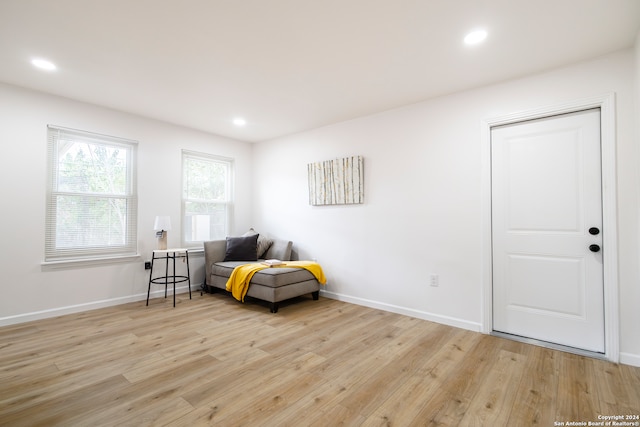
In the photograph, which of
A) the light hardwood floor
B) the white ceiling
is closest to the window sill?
the light hardwood floor

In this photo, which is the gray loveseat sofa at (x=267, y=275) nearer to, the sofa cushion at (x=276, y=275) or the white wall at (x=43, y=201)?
the sofa cushion at (x=276, y=275)

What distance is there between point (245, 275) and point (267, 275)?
1.22 ft

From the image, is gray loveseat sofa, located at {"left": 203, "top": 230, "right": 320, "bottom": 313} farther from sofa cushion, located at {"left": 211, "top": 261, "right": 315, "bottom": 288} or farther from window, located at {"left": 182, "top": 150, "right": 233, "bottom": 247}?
window, located at {"left": 182, "top": 150, "right": 233, "bottom": 247}

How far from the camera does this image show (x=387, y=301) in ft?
12.3

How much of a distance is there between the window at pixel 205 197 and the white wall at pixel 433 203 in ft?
4.92

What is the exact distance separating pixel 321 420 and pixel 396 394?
1.82 ft

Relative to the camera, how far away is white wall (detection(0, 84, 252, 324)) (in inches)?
123

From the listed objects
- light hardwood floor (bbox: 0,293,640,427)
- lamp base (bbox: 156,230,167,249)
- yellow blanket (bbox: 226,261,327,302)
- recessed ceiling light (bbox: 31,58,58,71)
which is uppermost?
recessed ceiling light (bbox: 31,58,58,71)

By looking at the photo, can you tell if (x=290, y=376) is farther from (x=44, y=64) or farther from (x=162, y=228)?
(x=44, y=64)

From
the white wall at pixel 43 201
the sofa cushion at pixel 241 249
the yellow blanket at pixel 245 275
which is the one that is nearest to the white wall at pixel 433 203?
the yellow blanket at pixel 245 275

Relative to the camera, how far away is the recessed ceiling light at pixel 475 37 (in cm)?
224

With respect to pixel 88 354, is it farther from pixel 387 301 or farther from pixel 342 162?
pixel 342 162

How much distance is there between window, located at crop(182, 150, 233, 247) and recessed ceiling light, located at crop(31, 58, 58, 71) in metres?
1.90

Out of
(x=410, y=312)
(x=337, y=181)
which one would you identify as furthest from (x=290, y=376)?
(x=337, y=181)
